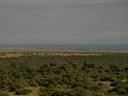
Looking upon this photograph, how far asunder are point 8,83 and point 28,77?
8494 millimetres

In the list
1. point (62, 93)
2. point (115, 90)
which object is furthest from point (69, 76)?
point (62, 93)

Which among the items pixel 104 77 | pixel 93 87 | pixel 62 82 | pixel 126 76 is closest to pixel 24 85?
pixel 62 82

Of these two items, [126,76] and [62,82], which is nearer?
[62,82]

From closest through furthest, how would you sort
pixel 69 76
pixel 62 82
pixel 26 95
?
pixel 26 95
pixel 62 82
pixel 69 76

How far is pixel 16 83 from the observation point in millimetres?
38906

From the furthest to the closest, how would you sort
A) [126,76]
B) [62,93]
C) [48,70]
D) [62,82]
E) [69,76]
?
[48,70], [126,76], [69,76], [62,82], [62,93]

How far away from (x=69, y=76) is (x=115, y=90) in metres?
12.0

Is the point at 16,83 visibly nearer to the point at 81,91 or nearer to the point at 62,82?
the point at 62,82

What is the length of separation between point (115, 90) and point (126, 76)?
48.8 ft

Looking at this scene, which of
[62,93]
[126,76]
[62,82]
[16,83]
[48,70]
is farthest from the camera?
[48,70]

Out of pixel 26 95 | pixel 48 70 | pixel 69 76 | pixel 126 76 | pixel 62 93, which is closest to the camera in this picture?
pixel 62 93

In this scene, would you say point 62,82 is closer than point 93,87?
No

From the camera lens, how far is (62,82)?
1642 inches

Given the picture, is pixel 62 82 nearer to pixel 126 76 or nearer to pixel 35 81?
pixel 35 81
